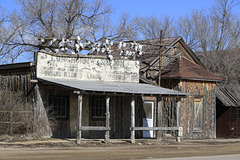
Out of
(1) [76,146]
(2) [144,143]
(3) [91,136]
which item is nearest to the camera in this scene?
(1) [76,146]

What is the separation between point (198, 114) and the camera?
92.6ft

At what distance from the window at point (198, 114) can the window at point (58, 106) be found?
28.0ft

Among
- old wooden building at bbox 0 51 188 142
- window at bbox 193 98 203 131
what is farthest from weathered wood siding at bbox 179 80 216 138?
old wooden building at bbox 0 51 188 142

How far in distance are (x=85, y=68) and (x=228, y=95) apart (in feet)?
35.5

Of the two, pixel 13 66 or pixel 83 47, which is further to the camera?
pixel 83 47

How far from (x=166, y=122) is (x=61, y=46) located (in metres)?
7.69

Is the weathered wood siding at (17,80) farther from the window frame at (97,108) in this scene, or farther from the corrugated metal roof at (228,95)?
the corrugated metal roof at (228,95)

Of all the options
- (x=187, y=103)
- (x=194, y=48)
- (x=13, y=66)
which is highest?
(x=194, y=48)

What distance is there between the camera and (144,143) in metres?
21.9

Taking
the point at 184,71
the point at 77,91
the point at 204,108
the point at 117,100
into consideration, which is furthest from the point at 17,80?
the point at 204,108

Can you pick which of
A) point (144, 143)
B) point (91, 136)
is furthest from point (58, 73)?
point (144, 143)

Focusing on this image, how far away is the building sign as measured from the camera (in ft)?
73.1

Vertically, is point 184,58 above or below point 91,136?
above

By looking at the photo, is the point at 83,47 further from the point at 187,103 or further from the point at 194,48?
the point at 194,48
